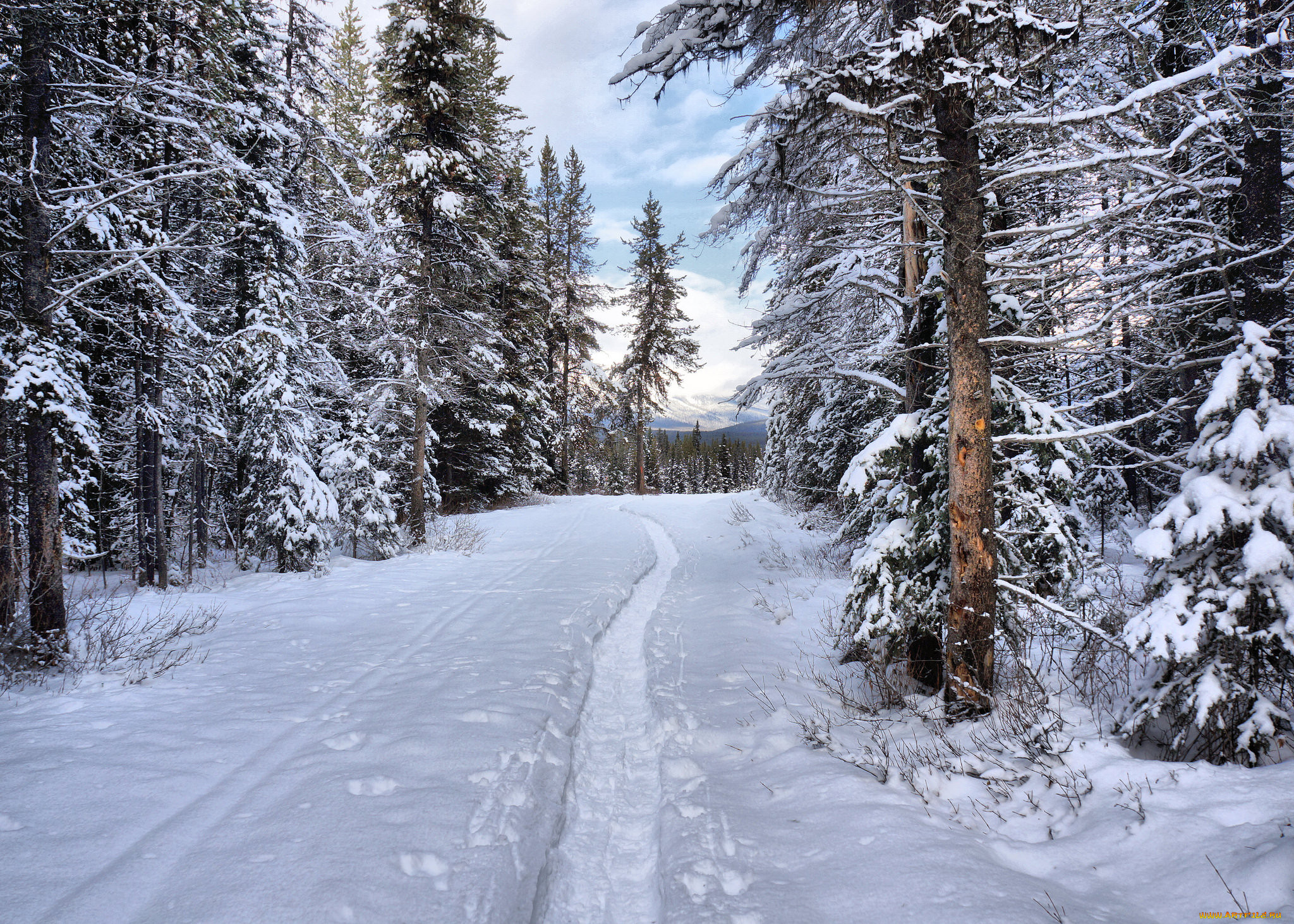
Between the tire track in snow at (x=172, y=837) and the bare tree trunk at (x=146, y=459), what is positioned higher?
the bare tree trunk at (x=146, y=459)

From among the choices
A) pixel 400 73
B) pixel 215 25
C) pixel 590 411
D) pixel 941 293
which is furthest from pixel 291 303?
pixel 590 411

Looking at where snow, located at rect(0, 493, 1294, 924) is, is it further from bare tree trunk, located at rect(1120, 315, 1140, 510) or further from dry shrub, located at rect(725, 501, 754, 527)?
dry shrub, located at rect(725, 501, 754, 527)

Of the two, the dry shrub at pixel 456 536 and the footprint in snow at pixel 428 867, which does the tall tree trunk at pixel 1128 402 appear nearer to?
the footprint in snow at pixel 428 867

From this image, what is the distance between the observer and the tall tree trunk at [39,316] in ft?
16.8

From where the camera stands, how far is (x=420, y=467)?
45.9ft

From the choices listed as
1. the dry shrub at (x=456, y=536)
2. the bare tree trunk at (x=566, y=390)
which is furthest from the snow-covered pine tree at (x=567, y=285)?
the dry shrub at (x=456, y=536)

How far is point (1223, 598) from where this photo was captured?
3.04 meters

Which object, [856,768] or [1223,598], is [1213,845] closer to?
[1223,598]

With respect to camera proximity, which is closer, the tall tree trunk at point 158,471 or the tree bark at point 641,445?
the tall tree trunk at point 158,471

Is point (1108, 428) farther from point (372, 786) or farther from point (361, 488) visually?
point (361, 488)

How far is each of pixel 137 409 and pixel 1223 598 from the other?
13.2 metres

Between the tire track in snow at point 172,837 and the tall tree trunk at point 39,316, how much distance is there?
3.05 m

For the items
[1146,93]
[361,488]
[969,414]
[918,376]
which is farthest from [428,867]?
[361,488]

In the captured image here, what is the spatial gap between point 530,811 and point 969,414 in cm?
438
